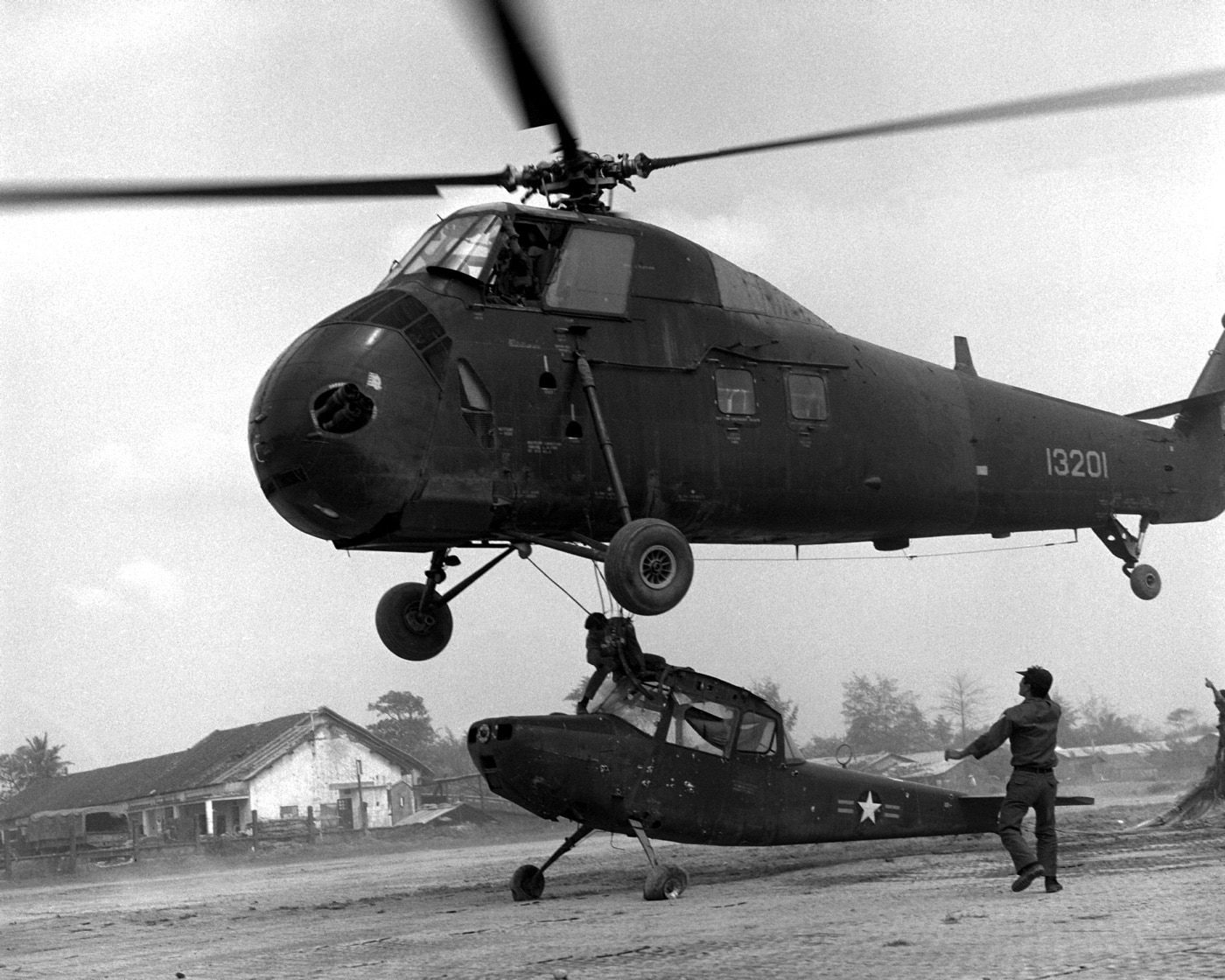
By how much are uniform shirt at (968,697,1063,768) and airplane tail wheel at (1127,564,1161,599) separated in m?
9.26

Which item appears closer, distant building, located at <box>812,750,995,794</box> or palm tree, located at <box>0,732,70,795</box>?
distant building, located at <box>812,750,995,794</box>

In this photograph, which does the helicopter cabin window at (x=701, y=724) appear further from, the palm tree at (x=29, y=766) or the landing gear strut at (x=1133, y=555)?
the palm tree at (x=29, y=766)

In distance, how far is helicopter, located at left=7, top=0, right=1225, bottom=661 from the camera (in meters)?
13.1

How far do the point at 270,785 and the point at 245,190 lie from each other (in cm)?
2255

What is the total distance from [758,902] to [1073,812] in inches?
438

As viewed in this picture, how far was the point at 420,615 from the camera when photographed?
1619 cm

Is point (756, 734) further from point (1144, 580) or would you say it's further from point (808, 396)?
point (1144, 580)

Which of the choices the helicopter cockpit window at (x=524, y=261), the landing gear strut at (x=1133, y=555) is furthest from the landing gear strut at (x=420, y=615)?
the landing gear strut at (x=1133, y=555)

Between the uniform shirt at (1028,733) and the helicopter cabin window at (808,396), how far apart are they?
17.6 feet

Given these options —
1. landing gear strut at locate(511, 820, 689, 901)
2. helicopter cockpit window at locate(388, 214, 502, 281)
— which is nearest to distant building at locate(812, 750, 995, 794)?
landing gear strut at locate(511, 820, 689, 901)

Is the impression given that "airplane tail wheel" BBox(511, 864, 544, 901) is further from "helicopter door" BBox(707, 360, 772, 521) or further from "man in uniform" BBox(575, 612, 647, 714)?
"helicopter door" BBox(707, 360, 772, 521)

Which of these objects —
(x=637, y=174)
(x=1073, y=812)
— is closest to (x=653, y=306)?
(x=637, y=174)

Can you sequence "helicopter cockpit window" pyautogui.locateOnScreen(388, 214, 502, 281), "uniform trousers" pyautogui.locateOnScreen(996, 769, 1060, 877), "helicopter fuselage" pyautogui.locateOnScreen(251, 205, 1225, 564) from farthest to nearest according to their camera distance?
"helicopter cockpit window" pyautogui.locateOnScreen(388, 214, 502, 281), "helicopter fuselage" pyautogui.locateOnScreen(251, 205, 1225, 564), "uniform trousers" pyautogui.locateOnScreen(996, 769, 1060, 877)

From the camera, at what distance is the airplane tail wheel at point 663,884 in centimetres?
1174
